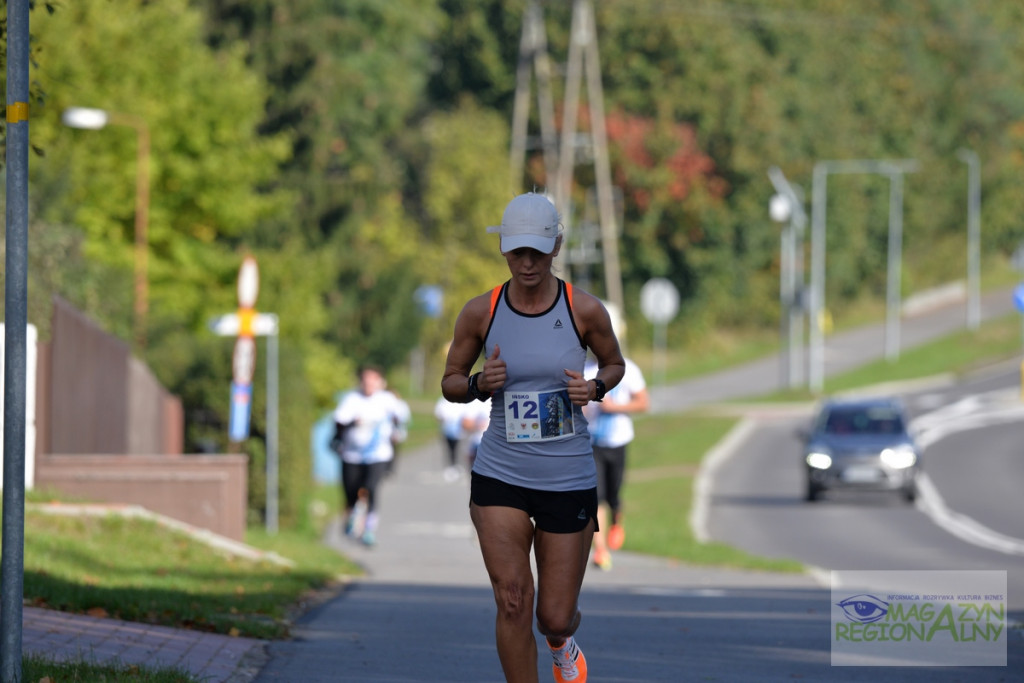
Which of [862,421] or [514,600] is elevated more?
[862,421]

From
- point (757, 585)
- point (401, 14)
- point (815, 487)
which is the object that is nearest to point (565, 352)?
point (757, 585)

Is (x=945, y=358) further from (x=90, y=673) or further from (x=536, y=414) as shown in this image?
(x=536, y=414)

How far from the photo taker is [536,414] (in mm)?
6598

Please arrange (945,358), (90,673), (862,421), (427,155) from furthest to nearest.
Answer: (427,155) → (945,358) → (862,421) → (90,673)

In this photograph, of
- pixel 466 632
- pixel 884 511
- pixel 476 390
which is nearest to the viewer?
pixel 476 390

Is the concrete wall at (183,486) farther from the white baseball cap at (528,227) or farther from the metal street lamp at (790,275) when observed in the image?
the metal street lamp at (790,275)

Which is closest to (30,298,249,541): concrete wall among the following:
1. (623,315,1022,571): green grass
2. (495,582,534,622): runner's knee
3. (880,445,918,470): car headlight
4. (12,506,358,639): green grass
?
(12,506,358,639): green grass

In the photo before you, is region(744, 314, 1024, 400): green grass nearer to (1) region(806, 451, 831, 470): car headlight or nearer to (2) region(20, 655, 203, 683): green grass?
(1) region(806, 451, 831, 470): car headlight

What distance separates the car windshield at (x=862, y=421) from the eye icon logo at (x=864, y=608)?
49.7ft

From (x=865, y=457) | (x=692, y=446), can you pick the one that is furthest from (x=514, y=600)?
(x=692, y=446)

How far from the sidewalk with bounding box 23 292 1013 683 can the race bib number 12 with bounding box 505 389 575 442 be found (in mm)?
1835

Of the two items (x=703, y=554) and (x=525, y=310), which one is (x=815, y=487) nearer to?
(x=703, y=554)

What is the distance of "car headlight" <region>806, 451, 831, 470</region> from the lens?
26.0 meters

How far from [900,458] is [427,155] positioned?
152 feet
